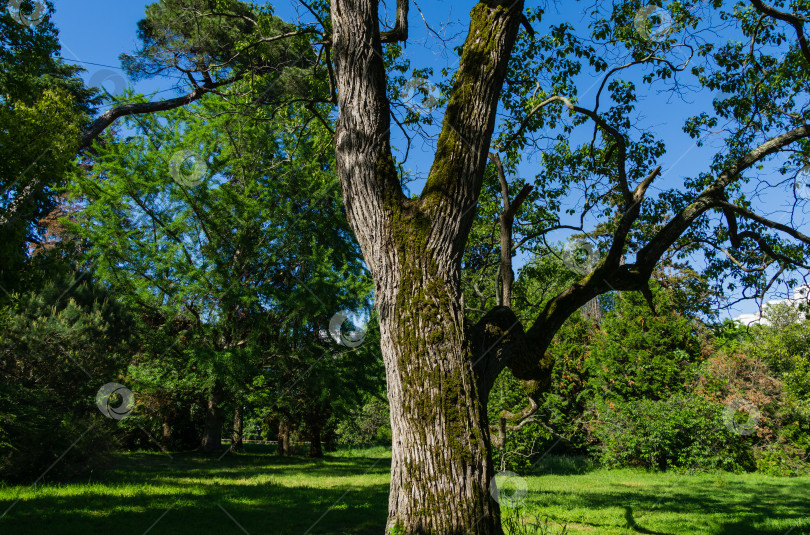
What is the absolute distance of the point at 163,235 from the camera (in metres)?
15.1

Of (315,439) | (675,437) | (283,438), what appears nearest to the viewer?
(675,437)

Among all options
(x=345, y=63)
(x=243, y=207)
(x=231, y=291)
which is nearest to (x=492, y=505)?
(x=345, y=63)

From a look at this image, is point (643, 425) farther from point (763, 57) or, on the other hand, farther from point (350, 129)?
point (350, 129)

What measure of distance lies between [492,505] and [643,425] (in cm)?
1290

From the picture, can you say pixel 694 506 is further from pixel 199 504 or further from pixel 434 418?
pixel 199 504

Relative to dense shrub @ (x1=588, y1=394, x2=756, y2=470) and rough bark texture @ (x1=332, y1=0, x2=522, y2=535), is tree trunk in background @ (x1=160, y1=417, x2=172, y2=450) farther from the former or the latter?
rough bark texture @ (x1=332, y1=0, x2=522, y2=535)

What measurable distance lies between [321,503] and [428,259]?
6.53 meters

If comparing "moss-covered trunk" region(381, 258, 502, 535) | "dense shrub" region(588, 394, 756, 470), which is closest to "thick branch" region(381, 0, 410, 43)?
"moss-covered trunk" region(381, 258, 502, 535)

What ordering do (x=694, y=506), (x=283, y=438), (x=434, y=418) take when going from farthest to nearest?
(x=283, y=438) → (x=694, y=506) → (x=434, y=418)

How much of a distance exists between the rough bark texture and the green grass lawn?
264cm

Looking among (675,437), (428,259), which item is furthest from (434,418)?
(675,437)

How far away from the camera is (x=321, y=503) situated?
809 cm

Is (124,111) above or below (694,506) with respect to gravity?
above

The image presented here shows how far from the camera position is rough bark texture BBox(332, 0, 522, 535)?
2910 mm
